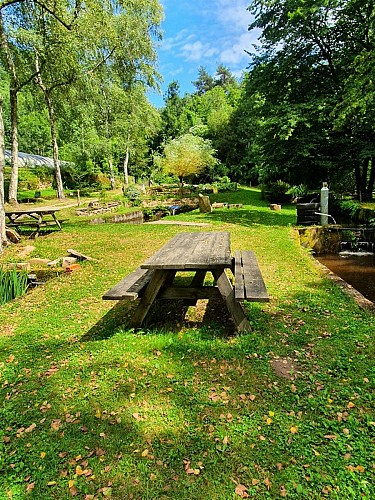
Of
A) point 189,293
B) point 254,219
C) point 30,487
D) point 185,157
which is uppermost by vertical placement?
point 185,157

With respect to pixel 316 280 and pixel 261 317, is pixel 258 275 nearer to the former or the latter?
pixel 261 317

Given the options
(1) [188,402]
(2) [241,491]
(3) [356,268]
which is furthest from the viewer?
(3) [356,268]

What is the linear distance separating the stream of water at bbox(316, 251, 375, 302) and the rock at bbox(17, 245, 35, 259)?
6249 mm

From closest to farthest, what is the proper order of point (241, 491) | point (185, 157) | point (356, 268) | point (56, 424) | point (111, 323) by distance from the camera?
point (241, 491) < point (56, 424) < point (111, 323) < point (356, 268) < point (185, 157)

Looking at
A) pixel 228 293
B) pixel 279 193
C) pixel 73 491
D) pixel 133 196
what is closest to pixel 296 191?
pixel 279 193

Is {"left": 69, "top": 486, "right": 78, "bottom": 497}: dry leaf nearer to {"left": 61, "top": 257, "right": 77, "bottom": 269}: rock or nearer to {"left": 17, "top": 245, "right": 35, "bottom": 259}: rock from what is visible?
{"left": 61, "top": 257, "right": 77, "bottom": 269}: rock

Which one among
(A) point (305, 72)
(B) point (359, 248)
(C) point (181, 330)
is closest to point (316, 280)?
(C) point (181, 330)

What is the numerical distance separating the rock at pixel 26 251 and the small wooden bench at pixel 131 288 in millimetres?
4213

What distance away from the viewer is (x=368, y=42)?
10.3 meters

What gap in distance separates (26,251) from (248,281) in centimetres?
563

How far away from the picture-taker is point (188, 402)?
227cm

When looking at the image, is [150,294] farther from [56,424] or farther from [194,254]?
[56,424]

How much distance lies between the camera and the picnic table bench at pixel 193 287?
282cm

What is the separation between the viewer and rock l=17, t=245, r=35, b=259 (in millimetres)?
6751
